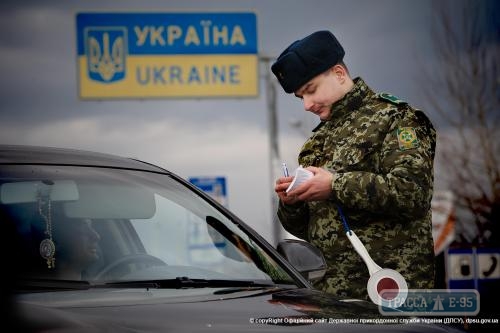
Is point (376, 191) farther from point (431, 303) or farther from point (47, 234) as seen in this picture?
point (47, 234)

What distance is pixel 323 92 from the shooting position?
4422 millimetres

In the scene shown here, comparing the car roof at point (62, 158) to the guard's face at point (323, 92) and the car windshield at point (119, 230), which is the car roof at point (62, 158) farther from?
the guard's face at point (323, 92)

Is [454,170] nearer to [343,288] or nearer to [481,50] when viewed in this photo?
[481,50]

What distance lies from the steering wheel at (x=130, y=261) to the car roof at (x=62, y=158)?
413 millimetres

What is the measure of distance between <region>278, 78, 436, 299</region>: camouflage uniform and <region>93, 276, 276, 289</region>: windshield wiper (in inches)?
31.9

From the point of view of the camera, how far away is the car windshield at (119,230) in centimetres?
326

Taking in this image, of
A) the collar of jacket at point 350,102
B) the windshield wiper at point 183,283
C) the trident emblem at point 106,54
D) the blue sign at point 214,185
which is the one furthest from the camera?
the blue sign at point 214,185

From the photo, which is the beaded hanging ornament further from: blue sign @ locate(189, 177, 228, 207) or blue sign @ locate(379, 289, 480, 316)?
blue sign @ locate(189, 177, 228, 207)

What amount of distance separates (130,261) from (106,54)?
15.6 metres

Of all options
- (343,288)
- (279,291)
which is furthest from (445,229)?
(279,291)

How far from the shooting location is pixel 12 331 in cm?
248

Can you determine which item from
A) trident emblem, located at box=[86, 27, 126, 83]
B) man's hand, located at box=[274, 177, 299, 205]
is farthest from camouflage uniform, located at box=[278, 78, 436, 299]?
trident emblem, located at box=[86, 27, 126, 83]

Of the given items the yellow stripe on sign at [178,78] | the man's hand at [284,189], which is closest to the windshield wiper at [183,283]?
the man's hand at [284,189]

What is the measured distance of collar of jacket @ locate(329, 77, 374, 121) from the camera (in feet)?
14.3
